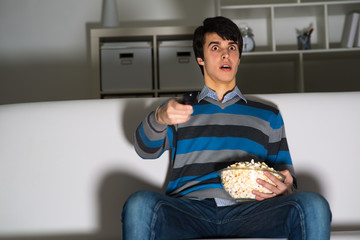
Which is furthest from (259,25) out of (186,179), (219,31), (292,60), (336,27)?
(186,179)

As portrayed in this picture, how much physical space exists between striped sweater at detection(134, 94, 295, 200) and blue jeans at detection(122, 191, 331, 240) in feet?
0.28

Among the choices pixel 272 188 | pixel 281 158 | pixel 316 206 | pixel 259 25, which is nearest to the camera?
pixel 316 206

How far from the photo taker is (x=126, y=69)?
3.32 meters

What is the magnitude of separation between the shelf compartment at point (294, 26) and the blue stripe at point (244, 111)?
83.2 inches

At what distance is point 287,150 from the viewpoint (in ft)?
4.79

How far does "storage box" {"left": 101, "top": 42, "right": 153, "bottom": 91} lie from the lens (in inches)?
130

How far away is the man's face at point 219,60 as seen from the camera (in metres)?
1.50

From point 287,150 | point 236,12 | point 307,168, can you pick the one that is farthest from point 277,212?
point 236,12

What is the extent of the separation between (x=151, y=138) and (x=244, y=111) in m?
0.34

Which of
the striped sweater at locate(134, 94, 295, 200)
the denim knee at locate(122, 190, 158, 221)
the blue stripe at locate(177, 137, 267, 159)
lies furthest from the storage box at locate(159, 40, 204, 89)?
the denim knee at locate(122, 190, 158, 221)

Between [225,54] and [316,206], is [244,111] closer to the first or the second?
[225,54]

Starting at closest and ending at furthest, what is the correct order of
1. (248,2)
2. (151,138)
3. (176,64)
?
(151,138)
(176,64)
(248,2)

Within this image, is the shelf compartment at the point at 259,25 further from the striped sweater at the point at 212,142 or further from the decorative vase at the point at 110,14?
the striped sweater at the point at 212,142

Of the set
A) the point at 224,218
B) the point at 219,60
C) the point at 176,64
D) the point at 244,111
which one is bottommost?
the point at 224,218
